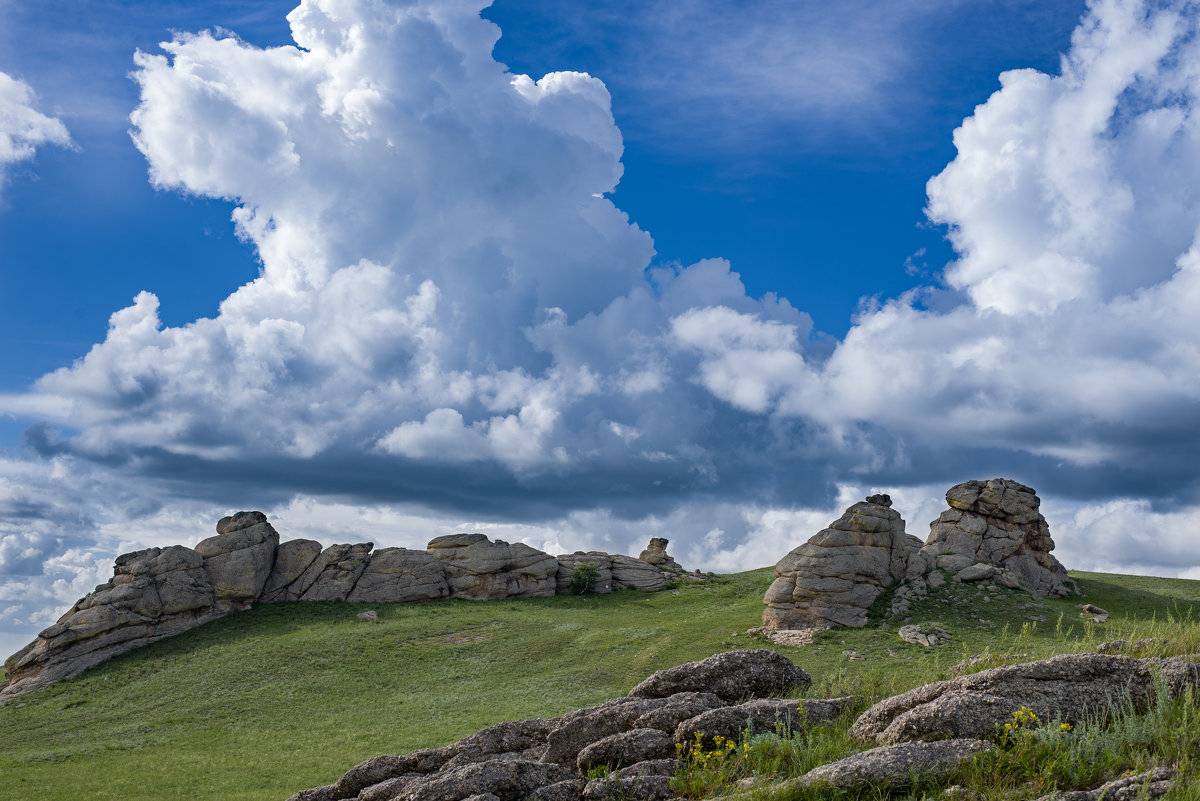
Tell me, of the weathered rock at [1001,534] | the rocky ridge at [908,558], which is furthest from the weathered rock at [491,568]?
the weathered rock at [1001,534]

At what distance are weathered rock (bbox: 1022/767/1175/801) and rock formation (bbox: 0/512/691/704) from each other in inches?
2227

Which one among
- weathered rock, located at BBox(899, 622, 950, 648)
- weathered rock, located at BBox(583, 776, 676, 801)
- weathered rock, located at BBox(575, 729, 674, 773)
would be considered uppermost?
weathered rock, located at BBox(575, 729, 674, 773)

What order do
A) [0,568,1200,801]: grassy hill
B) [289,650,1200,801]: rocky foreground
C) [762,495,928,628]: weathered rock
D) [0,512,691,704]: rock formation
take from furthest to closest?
[0,512,691,704]: rock formation
[762,495,928,628]: weathered rock
[0,568,1200,801]: grassy hill
[289,650,1200,801]: rocky foreground

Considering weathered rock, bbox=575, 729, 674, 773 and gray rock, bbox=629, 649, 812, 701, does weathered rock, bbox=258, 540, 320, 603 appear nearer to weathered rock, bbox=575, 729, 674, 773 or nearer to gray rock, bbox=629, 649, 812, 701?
gray rock, bbox=629, 649, 812, 701

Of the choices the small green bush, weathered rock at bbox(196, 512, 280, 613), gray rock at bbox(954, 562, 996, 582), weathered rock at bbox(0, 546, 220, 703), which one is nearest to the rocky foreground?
gray rock at bbox(954, 562, 996, 582)

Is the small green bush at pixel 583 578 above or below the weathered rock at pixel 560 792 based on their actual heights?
above

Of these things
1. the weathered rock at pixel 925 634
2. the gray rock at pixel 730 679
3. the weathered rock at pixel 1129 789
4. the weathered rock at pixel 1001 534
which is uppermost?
the weathered rock at pixel 1001 534

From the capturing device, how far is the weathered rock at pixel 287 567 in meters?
60.3

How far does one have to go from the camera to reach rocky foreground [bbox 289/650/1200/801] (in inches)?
380

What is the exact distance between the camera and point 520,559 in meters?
64.8

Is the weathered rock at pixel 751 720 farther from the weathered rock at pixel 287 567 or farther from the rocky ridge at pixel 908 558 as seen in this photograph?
the weathered rock at pixel 287 567

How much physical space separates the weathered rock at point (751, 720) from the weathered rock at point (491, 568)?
52.1m

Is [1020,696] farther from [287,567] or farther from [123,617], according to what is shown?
[287,567]

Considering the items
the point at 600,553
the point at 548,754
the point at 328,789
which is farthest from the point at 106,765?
the point at 600,553
